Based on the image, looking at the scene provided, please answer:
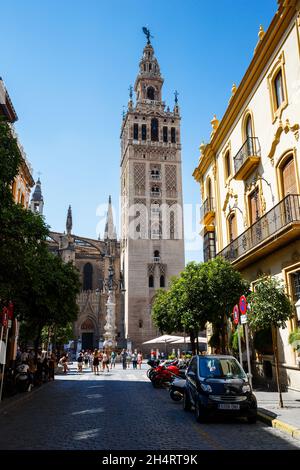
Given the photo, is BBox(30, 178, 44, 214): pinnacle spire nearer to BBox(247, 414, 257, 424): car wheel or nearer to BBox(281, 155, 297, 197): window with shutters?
BBox(281, 155, 297, 197): window with shutters

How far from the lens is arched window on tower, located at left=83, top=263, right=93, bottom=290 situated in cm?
5716

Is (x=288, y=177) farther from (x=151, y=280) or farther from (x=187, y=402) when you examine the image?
(x=151, y=280)

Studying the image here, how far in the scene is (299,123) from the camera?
40.7 ft

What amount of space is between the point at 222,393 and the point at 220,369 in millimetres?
934

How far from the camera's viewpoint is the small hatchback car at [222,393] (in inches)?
332

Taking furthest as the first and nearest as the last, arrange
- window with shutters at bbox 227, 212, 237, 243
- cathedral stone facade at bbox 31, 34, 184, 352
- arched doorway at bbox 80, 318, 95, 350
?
1. arched doorway at bbox 80, 318, 95, 350
2. cathedral stone facade at bbox 31, 34, 184, 352
3. window with shutters at bbox 227, 212, 237, 243

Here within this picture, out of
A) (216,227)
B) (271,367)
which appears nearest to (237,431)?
(271,367)

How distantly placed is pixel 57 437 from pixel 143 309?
42.9 metres

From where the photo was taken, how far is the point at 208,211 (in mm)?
21734

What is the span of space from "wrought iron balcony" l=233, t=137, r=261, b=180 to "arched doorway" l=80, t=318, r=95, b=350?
39.7 m

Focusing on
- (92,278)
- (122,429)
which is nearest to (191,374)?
(122,429)

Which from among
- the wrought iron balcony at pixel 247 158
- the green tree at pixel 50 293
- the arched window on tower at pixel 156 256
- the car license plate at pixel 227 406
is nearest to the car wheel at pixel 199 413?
the car license plate at pixel 227 406

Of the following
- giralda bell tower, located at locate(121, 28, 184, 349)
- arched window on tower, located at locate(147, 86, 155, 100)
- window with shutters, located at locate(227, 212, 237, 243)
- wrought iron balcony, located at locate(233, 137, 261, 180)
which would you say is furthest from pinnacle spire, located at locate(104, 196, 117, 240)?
wrought iron balcony, located at locate(233, 137, 261, 180)

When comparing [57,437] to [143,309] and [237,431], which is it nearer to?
[237,431]
